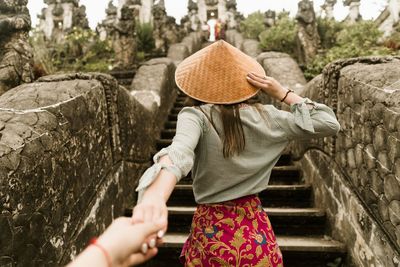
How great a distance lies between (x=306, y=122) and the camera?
57.6 inches

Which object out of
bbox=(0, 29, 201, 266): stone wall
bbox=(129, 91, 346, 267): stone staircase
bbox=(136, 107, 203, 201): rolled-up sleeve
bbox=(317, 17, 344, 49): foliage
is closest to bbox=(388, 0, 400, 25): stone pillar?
bbox=(317, 17, 344, 49): foliage

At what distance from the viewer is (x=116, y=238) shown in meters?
0.62

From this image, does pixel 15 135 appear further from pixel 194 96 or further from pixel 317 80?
pixel 317 80

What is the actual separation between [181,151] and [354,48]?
21.4 feet

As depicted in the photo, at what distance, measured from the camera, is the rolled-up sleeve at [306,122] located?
147cm

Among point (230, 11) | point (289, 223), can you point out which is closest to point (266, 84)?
point (289, 223)

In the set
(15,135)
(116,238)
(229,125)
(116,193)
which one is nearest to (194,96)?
(229,125)

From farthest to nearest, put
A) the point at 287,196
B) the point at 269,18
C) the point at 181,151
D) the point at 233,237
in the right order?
the point at 269,18, the point at 287,196, the point at 233,237, the point at 181,151

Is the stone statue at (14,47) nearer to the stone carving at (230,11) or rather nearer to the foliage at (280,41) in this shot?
the foliage at (280,41)

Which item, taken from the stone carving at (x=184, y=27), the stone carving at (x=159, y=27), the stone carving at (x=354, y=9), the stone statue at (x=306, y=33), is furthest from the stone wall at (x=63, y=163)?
the stone carving at (x=354, y=9)

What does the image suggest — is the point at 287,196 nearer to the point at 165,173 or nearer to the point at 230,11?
the point at 165,173

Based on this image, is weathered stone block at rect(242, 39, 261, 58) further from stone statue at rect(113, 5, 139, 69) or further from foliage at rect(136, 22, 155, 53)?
foliage at rect(136, 22, 155, 53)

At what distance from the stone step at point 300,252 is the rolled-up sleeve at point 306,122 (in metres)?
1.69

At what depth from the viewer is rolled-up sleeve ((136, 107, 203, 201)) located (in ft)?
3.13
